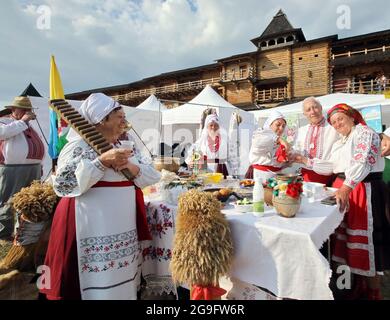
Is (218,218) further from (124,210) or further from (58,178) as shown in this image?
(58,178)

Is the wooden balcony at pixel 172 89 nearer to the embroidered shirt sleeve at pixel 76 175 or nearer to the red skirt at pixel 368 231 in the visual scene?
the red skirt at pixel 368 231

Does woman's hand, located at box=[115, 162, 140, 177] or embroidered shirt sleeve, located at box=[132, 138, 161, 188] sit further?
embroidered shirt sleeve, located at box=[132, 138, 161, 188]

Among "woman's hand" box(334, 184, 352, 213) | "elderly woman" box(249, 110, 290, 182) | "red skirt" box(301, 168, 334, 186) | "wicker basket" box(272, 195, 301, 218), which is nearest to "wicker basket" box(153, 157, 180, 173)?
"elderly woman" box(249, 110, 290, 182)

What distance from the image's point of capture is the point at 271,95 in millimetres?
23047

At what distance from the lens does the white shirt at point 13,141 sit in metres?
3.36

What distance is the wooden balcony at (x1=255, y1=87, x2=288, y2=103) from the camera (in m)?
22.2

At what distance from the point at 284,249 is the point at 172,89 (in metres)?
29.6

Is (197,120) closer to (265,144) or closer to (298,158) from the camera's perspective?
(265,144)

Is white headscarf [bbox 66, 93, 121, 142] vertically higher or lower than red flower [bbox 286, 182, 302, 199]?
higher

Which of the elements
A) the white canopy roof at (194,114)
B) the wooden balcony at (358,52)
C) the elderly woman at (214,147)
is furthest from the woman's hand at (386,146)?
the wooden balcony at (358,52)

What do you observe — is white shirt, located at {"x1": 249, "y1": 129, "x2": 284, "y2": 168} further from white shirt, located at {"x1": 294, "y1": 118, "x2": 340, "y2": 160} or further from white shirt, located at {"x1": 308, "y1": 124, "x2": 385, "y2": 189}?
white shirt, located at {"x1": 308, "y1": 124, "x2": 385, "y2": 189}

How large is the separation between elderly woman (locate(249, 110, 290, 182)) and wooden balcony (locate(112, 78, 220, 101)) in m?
24.3

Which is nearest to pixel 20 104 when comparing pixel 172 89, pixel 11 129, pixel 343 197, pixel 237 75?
pixel 11 129
